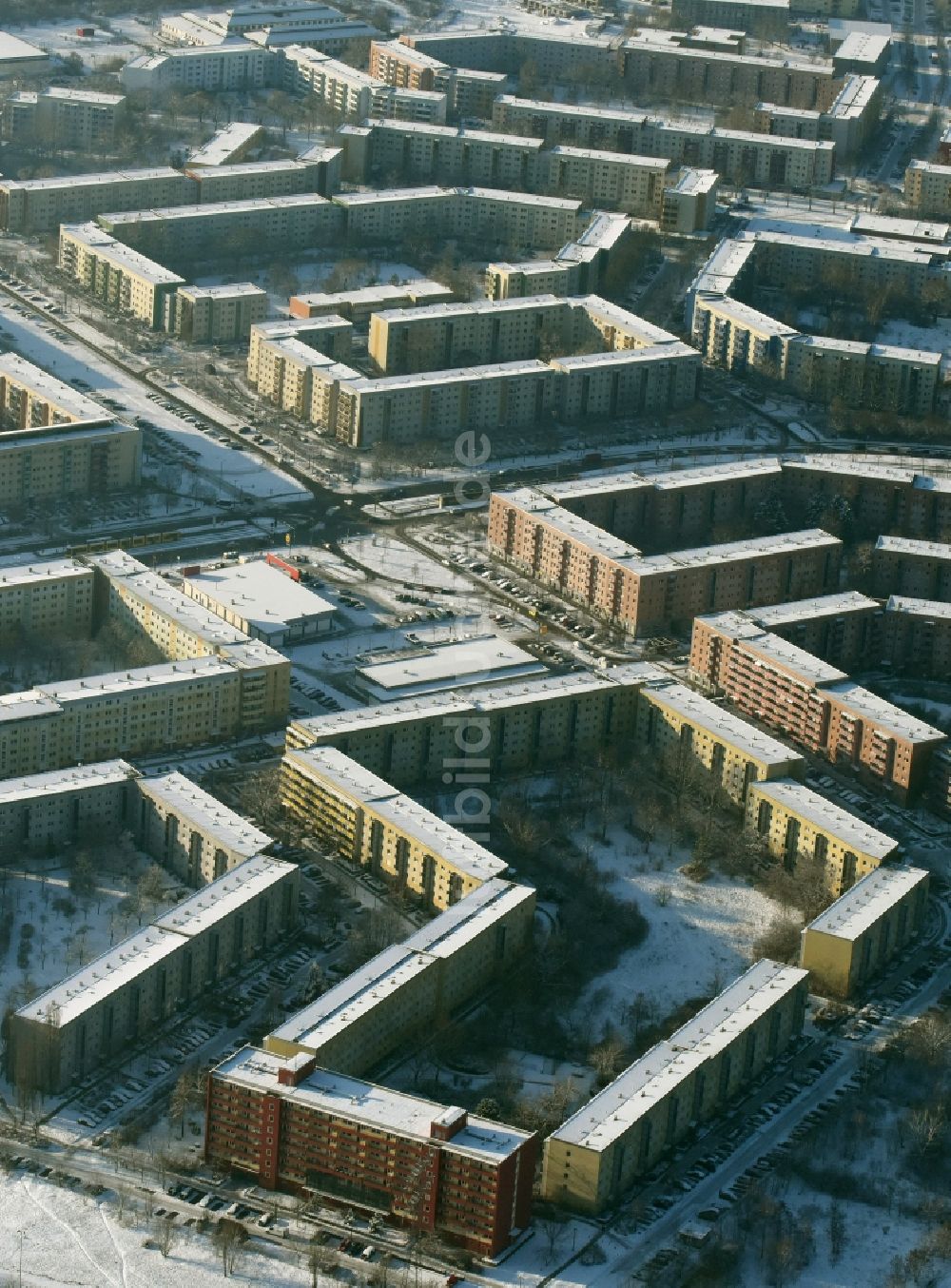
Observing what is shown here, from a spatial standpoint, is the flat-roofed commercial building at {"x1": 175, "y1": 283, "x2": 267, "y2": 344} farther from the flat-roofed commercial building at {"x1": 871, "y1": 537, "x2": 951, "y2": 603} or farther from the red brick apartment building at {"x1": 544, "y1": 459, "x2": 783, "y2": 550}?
the flat-roofed commercial building at {"x1": 871, "y1": 537, "x2": 951, "y2": 603}

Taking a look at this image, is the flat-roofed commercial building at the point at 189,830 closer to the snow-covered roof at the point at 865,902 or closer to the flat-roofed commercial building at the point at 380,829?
the flat-roofed commercial building at the point at 380,829

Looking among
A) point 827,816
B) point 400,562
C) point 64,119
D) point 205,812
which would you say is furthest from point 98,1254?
point 64,119

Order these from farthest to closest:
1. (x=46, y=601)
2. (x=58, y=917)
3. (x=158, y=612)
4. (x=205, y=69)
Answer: (x=205, y=69), (x=46, y=601), (x=158, y=612), (x=58, y=917)

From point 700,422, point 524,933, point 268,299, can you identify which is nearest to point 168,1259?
point 524,933

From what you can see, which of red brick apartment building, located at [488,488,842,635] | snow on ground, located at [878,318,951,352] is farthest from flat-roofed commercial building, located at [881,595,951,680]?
snow on ground, located at [878,318,951,352]

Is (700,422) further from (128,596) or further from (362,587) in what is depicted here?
(128,596)

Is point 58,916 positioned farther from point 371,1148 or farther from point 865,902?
point 865,902
